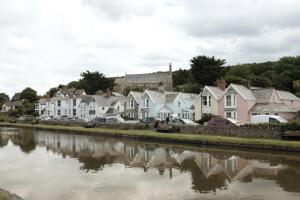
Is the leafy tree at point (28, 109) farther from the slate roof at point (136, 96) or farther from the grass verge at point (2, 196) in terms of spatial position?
the grass verge at point (2, 196)

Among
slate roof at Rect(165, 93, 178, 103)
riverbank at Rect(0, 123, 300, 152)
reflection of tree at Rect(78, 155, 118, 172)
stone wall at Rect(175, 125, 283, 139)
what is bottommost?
reflection of tree at Rect(78, 155, 118, 172)

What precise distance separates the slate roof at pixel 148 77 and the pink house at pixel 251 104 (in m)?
76.7

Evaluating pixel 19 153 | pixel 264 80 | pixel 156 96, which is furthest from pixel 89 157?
pixel 264 80

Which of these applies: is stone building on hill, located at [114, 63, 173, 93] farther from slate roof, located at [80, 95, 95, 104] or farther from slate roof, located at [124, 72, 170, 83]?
slate roof, located at [80, 95, 95, 104]

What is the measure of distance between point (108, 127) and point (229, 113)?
60.6 ft

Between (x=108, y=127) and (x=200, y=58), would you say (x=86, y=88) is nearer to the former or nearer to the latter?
(x=200, y=58)

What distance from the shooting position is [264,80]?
8856 cm

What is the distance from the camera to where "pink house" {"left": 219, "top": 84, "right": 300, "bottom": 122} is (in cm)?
5231

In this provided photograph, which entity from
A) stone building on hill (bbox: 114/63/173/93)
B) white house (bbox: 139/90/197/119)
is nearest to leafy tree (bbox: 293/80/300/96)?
white house (bbox: 139/90/197/119)

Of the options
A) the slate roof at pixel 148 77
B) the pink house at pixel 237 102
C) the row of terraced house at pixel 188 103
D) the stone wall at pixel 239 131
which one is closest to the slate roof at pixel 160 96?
the row of terraced house at pixel 188 103

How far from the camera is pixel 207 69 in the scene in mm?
87125

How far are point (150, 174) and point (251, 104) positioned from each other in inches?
1297

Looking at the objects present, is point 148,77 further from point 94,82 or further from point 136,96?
point 136,96

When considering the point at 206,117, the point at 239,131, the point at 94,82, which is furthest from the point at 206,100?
the point at 94,82
